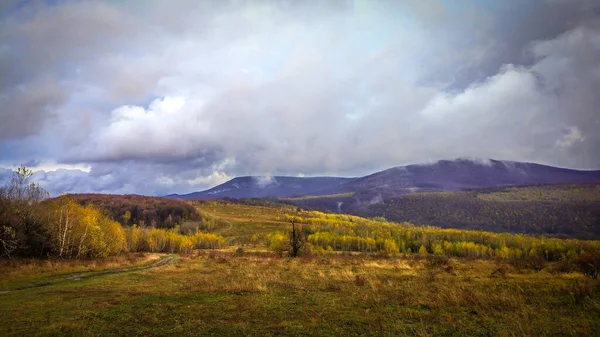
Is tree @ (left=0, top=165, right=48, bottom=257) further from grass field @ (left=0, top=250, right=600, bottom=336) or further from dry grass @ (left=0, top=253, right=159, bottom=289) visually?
grass field @ (left=0, top=250, right=600, bottom=336)

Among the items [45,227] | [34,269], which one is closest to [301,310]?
[34,269]

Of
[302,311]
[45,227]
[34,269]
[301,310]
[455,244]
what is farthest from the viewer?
[455,244]

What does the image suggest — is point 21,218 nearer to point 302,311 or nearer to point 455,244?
point 302,311

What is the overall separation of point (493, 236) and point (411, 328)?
586 ft

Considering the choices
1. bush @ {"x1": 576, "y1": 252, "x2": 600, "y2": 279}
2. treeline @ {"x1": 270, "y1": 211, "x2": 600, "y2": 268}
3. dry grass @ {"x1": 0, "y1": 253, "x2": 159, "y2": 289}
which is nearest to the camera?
dry grass @ {"x1": 0, "y1": 253, "x2": 159, "y2": 289}

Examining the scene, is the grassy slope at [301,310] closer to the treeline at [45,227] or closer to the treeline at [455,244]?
the treeline at [45,227]

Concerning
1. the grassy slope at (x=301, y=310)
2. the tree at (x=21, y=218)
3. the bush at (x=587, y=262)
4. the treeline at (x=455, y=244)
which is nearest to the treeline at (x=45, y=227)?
the tree at (x=21, y=218)

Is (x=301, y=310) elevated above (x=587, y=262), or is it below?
above

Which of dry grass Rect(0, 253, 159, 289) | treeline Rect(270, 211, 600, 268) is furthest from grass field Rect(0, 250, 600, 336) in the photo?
treeline Rect(270, 211, 600, 268)


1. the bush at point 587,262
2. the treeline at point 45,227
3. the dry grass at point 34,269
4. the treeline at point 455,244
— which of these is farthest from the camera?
the treeline at point 455,244

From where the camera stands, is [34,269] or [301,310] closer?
[301,310]

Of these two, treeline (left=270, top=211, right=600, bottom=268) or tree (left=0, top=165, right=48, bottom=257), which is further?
treeline (left=270, top=211, right=600, bottom=268)

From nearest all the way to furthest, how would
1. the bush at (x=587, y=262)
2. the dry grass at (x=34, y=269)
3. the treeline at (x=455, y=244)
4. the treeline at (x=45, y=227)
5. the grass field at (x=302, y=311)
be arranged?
1. the grass field at (x=302, y=311)
2. the dry grass at (x=34, y=269)
3. the bush at (x=587, y=262)
4. the treeline at (x=45, y=227)
5. the treeline at (x=455, y=244)

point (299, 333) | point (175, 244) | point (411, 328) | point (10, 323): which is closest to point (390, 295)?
point (411, 328)
